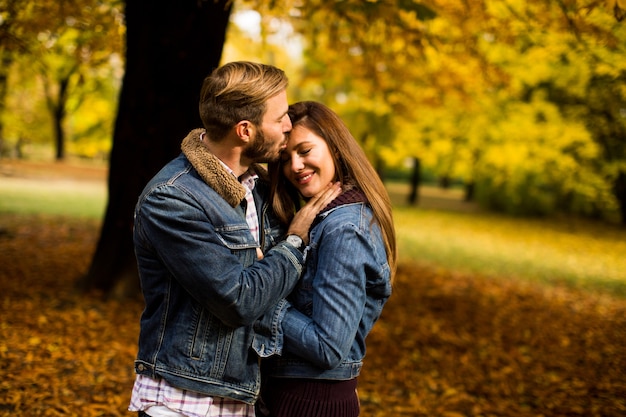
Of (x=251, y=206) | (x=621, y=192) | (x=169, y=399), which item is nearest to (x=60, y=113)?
(x=621, y=192)

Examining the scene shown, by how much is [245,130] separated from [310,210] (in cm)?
42

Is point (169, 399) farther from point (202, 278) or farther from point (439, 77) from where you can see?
point (439, 77)

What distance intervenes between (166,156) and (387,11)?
8.71ft

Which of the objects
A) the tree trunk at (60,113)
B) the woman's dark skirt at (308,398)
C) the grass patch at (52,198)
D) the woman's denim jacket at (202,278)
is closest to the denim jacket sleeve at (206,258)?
the woman's denim jacket at (202,278)

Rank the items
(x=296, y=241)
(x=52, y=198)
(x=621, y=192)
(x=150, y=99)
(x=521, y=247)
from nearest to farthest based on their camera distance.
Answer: (x=296, y=241) < (x=150, y=99) < (x=521, y=247) < (x=52, y=198) < (x=621, y=192)

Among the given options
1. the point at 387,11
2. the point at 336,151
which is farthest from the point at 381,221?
the point at 387,11

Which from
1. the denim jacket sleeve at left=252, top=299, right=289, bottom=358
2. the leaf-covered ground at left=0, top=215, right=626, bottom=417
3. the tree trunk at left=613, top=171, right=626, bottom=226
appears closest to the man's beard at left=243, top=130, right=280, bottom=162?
the denim jacket sleeve at left=252, top=299, right=289, bottom=358

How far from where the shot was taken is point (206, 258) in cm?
176

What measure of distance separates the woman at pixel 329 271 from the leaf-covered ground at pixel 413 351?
2.49 metres

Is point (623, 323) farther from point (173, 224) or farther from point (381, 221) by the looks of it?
point (173, 224)

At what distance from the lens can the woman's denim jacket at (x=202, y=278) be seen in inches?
69.8

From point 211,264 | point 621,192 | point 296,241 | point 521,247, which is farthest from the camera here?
point 621,192

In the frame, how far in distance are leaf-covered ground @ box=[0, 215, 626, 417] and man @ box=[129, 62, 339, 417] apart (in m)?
2.36

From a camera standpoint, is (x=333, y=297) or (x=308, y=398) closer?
(x=333, y=297)
